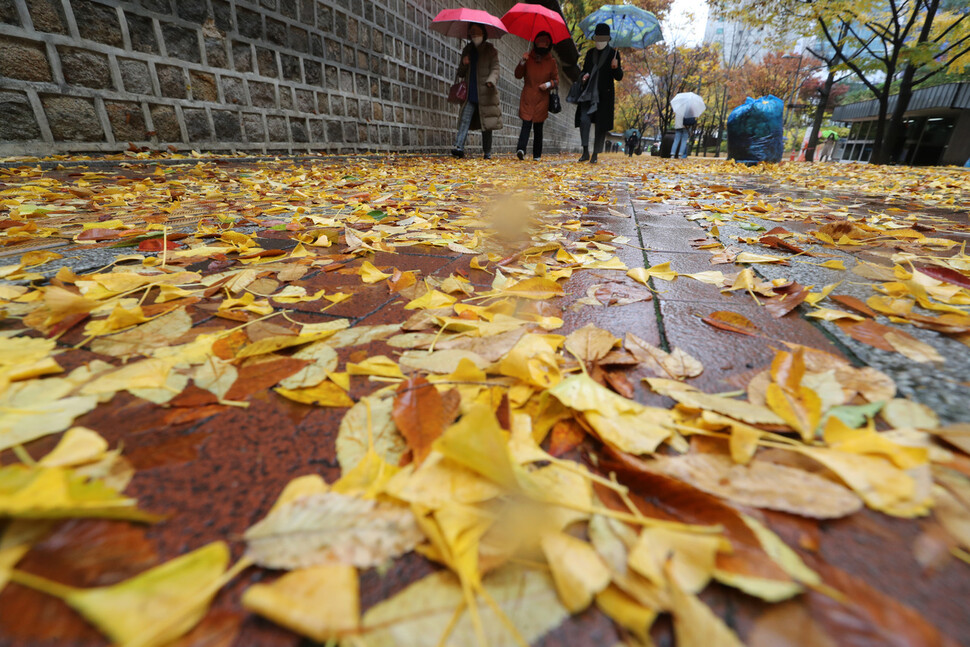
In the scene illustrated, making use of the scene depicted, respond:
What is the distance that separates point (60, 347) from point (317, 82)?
18.6 ft

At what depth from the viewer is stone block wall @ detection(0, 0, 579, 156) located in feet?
10.5

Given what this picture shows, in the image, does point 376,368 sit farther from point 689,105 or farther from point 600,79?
point 689,105

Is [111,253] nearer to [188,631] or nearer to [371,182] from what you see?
[188,631]

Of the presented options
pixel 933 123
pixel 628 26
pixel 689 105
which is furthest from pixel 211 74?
pixel 933 123

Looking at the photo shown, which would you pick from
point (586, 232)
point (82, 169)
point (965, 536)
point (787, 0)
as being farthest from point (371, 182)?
point (787, 0)

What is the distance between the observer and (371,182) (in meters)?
3.82

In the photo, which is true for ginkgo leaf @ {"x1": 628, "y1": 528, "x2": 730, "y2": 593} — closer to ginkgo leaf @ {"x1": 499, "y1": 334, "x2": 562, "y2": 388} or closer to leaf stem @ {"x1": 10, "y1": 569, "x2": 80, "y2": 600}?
ginkgo leaf @ {"x1": 499, "y1": 334, "x2": 562, "y2": 388}

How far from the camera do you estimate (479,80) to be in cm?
687

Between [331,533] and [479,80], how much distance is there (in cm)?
764

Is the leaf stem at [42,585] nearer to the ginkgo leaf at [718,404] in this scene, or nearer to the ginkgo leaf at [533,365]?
the ginkgo leaf at [533,365]

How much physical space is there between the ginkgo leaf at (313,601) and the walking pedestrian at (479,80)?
291 inches

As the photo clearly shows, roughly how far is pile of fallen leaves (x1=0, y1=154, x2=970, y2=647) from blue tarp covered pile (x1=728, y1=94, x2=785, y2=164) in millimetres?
9754

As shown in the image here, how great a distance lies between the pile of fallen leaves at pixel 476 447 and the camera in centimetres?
41

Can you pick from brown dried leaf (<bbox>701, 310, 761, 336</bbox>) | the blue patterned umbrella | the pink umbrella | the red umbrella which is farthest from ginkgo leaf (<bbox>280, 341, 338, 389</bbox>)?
the blue patterned umbrella
